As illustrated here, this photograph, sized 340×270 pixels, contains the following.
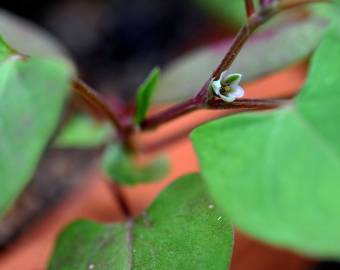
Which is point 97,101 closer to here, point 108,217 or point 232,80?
point 232,80

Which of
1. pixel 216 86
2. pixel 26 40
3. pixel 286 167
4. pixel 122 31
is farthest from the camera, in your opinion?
pixel 122 31

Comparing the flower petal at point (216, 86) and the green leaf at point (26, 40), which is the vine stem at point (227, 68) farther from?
the green leaf at point (26, 40)

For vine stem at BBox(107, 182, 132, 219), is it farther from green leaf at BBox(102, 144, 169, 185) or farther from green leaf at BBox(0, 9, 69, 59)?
green leaf at BBox(0, 9, 69, 59)

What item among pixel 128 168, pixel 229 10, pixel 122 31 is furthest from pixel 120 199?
pixel 122 31

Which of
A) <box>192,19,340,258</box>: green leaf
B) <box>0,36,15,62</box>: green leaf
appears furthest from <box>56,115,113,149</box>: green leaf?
<box>192,19,340,258</box>: green leaf

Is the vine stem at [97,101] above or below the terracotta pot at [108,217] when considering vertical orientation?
above

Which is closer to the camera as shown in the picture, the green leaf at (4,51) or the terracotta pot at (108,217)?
the green leaf at (4,51)

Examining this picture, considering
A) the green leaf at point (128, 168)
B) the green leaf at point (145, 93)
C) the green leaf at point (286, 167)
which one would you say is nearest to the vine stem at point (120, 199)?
the green leaf at point (128, 168)
